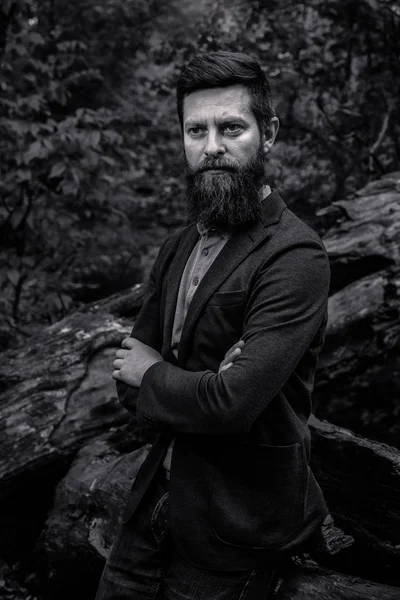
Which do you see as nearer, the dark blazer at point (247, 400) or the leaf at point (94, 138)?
the dark blazer at point (247, 400)

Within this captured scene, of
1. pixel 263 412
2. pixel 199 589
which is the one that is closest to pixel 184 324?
pixel 263 412

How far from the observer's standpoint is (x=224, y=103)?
6.78ft

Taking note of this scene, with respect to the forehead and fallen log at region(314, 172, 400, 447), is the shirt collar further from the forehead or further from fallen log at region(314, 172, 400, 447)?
fallen log at region(314, 172, 400, 447)

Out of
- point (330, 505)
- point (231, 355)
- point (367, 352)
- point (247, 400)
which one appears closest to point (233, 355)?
point (231, 355)

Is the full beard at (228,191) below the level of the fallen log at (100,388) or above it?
above

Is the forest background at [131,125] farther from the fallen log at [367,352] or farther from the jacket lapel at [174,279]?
the jacket lapel at [174,279]

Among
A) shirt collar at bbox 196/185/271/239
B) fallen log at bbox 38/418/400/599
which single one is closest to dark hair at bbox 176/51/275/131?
shirt collar at bbox 196/185/271/239

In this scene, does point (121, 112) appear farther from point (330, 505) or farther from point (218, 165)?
point (330, 505)

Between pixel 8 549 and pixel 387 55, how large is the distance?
17.6ft

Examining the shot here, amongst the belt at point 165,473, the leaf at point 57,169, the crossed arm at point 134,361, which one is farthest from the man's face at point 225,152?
the leaf at point 57,169

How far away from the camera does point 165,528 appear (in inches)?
82.7

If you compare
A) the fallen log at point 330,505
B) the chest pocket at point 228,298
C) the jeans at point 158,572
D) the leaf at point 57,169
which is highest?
the leaf at point 57,169

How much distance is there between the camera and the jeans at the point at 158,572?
6.46 ft

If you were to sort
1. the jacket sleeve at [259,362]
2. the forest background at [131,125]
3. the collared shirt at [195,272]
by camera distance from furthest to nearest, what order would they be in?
the forest background at [131,125] → the collared shirt at [195,272] → the jacket sleeve at [259,362]
